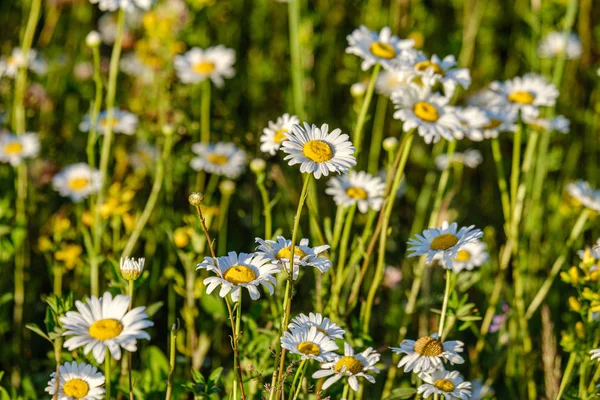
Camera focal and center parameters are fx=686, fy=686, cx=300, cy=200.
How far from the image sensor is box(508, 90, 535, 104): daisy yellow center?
2.33m

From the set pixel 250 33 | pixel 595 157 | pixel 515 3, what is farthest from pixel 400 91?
pixel 515 3

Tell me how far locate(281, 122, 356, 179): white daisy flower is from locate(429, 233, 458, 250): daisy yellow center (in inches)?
12.7

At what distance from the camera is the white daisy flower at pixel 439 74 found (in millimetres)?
1915

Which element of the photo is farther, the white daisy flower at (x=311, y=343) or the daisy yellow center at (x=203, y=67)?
the daisy yellow center at (x=203, y=67)


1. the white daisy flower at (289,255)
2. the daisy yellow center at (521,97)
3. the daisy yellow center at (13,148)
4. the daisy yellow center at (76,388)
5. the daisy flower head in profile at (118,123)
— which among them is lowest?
the daisy yellow center at (76,388)

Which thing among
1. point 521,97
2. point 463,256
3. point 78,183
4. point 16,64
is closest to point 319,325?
point 463,256

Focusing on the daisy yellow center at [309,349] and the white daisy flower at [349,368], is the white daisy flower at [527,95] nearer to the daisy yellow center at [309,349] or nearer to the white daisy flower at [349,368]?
the white daisy flower at [349,368]

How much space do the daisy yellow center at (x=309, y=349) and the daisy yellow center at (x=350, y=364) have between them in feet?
0.31

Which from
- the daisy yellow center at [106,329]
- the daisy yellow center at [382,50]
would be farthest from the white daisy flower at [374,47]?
the daisy yellow center at [106,329]

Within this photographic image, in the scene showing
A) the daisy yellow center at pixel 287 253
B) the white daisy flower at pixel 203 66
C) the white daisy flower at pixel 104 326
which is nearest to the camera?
the white daisy flower at pixel 104 326

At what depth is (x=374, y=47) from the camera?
2.11 m

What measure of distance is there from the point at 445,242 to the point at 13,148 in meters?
1.83

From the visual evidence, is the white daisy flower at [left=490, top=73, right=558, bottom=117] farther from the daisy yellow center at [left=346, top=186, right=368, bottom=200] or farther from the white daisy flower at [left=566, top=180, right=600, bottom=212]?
the daisy yellow center at [left=346, top=186, right=368, bottom=200]

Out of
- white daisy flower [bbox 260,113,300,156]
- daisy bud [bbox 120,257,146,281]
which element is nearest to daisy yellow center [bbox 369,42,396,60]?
white daisy flower [bbox 260,113,300,156]
